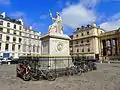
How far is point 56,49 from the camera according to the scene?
14.9 m

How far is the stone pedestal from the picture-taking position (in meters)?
14.4

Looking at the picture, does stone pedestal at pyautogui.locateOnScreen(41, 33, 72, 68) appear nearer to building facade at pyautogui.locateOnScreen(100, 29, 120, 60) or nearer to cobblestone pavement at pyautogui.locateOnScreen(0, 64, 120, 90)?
cobblestone pavement at pyautogui.locateOnScreen(0, 64, 120, 90)

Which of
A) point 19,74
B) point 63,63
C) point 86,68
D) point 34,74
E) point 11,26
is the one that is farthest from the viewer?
point 11,26

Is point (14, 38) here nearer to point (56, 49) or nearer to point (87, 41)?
point (87, 41)

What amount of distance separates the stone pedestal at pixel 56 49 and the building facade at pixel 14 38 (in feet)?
144

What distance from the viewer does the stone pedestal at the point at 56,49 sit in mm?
14381

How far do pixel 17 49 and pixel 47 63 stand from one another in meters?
51.3

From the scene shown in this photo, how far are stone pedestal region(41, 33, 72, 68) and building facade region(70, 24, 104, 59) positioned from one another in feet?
163

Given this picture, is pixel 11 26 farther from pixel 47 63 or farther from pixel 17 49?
pixel 47 63

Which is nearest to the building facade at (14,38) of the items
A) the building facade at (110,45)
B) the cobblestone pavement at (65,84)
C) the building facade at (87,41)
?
the building facade at (87,41)

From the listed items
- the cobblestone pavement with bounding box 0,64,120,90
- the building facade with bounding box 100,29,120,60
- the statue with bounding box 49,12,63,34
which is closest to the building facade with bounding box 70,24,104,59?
the building facade with bounding box 100,29,120,60

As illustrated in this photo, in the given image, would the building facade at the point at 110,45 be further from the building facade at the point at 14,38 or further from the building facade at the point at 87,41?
the building facade at the point at 14,38

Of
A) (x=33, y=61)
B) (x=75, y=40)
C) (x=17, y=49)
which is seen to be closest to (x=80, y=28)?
(x=75, y=40)

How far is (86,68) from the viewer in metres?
17.5
